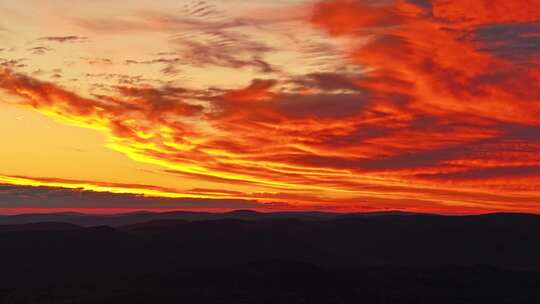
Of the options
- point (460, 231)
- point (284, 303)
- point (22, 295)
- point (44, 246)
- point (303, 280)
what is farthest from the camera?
point (460, 231)

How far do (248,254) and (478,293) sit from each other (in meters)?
54.1

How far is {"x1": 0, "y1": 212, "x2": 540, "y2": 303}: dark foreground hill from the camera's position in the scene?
73625mm

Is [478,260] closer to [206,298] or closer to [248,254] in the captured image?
[248,254]

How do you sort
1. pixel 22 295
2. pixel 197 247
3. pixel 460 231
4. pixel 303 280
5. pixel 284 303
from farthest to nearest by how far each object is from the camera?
pixel 460 231 < pixel 197 247 < pixel 303 280 < pixel 22 295 < pixel 284 303

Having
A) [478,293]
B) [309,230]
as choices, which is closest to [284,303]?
[478,293]

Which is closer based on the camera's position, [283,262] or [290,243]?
[283,262]

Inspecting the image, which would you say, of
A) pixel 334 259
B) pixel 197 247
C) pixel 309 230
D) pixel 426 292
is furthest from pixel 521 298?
pixel 309 230

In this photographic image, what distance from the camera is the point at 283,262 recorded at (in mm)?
91375

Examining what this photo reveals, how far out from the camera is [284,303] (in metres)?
66.5

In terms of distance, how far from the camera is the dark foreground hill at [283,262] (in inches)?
2899

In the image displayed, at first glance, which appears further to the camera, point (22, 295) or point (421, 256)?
point (421, 256)

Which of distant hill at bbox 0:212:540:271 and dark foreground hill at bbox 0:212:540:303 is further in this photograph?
distant hill at bbox 0:212:540:271

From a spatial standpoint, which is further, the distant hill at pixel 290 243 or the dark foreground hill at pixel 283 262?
the distant hill at pixel 290 243

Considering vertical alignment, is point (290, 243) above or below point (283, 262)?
above
